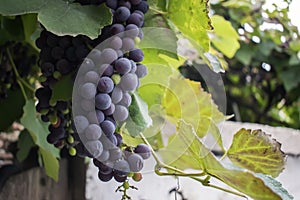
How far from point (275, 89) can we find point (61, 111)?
0.95m

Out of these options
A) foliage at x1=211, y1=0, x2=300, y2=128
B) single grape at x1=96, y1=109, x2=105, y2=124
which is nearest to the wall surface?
single grape at x1=96, y1=109, x2=105, y2=124

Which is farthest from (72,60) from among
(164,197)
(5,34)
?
(164,197)

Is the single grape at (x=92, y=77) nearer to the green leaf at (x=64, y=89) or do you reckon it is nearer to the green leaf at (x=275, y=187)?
the green leaf at (x=64, y=89)

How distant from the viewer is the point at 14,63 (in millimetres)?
628

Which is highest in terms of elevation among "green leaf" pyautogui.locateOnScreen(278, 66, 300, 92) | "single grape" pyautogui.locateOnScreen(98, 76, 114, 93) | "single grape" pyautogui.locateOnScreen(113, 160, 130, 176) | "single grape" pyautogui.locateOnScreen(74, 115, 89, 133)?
"single grape" pyautogui.locateOnScreen(98, 76, 114, 93)

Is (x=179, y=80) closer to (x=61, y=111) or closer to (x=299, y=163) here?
(x=61, y=111)

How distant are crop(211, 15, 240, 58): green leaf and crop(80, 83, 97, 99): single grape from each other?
1.46ft

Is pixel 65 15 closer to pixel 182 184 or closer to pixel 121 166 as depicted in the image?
pixel 121 166

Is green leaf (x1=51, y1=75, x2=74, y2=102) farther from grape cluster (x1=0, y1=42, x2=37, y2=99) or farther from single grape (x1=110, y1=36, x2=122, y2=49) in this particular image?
grape cluster (x1=0, y1=42, x2=37, y2=99)

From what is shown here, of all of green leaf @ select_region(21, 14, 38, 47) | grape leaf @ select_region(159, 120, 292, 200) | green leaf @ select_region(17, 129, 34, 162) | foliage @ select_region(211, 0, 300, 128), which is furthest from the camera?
foliage @ select_region(211, 0, 300, 128)

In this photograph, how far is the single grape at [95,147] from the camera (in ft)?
1.31

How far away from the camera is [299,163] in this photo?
2.76ft

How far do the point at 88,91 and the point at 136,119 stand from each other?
58 millimetres

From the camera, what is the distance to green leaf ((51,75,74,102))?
45 centimetres
